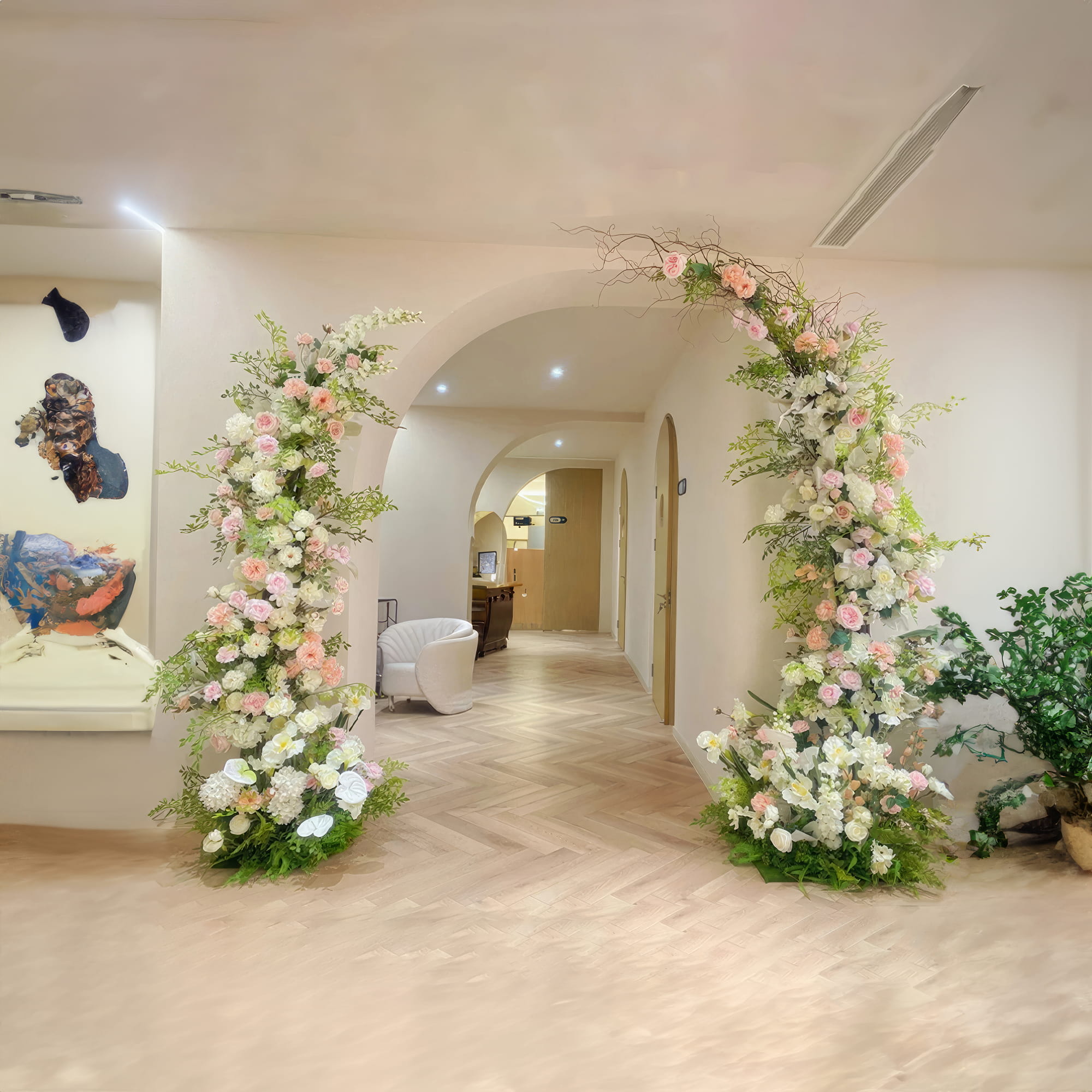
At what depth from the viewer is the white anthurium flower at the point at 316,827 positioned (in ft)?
10.1

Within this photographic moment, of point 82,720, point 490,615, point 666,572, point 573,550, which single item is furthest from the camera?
point 573,550

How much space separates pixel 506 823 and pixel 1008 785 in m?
2.41

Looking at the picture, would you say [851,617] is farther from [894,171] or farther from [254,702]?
[254,702]

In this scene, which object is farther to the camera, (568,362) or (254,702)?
(568,362)

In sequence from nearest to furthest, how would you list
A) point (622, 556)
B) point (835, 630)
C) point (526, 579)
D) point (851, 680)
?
point (851, 680), point (835, 630), point (622, 556), point (526, 579)

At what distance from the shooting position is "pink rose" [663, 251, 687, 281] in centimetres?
311

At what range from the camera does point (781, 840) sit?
3041 millimetres

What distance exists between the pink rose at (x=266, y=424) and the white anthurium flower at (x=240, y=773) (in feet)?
4.47

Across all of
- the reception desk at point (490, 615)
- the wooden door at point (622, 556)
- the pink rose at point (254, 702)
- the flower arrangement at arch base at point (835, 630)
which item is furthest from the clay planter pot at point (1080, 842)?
the wooden door at point (622, 556)

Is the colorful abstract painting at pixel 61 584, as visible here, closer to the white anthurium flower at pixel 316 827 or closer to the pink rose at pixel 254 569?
the pink rose at pixel 254 569

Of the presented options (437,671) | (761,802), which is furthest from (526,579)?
(761,802)

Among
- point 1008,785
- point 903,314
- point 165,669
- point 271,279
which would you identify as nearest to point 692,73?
point 903,314

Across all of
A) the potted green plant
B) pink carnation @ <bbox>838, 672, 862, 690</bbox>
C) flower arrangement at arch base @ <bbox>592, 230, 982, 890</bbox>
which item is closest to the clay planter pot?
the potted green plant

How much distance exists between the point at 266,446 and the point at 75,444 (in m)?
1.65
